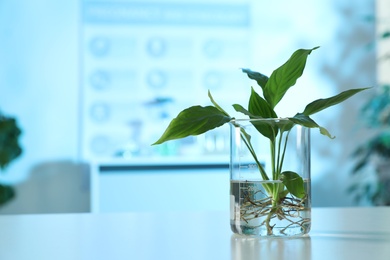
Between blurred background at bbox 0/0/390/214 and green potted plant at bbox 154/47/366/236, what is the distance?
3.24 metres

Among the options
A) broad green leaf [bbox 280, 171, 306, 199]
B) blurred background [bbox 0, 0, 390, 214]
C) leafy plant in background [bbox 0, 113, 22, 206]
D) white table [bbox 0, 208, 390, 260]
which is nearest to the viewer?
white table [bbox 0, 208, 390, 260]

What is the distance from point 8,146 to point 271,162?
3337 mm

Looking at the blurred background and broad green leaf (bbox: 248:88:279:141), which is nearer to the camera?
broad green leaf (bbox: 248:88:279:141)

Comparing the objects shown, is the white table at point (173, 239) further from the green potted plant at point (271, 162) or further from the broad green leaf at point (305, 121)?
the broad green leaf at point (305, 121)

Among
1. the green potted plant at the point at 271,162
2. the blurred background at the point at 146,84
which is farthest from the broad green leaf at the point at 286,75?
the blurred background at the point at 146,84

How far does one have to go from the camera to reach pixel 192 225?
3.98 feet

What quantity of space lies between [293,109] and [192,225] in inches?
144

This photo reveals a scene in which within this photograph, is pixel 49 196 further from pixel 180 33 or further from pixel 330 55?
pixel 330 55

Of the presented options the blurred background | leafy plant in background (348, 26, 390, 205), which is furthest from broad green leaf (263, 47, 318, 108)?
leafy plant in background (348, 26, 390, 205)

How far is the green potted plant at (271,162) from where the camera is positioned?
3.29 feet

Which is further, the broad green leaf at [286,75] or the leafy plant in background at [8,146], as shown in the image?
the leafy plant in background at [8,146]

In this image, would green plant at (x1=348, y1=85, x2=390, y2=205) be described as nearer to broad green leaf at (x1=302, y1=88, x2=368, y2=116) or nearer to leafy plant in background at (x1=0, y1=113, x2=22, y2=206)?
leafy plant in background at (x1=0, y1=113, x2=22, y2=206)

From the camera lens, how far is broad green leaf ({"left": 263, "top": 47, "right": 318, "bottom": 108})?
1033 millimetres

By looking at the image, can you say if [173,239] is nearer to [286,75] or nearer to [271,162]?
[271,162]
